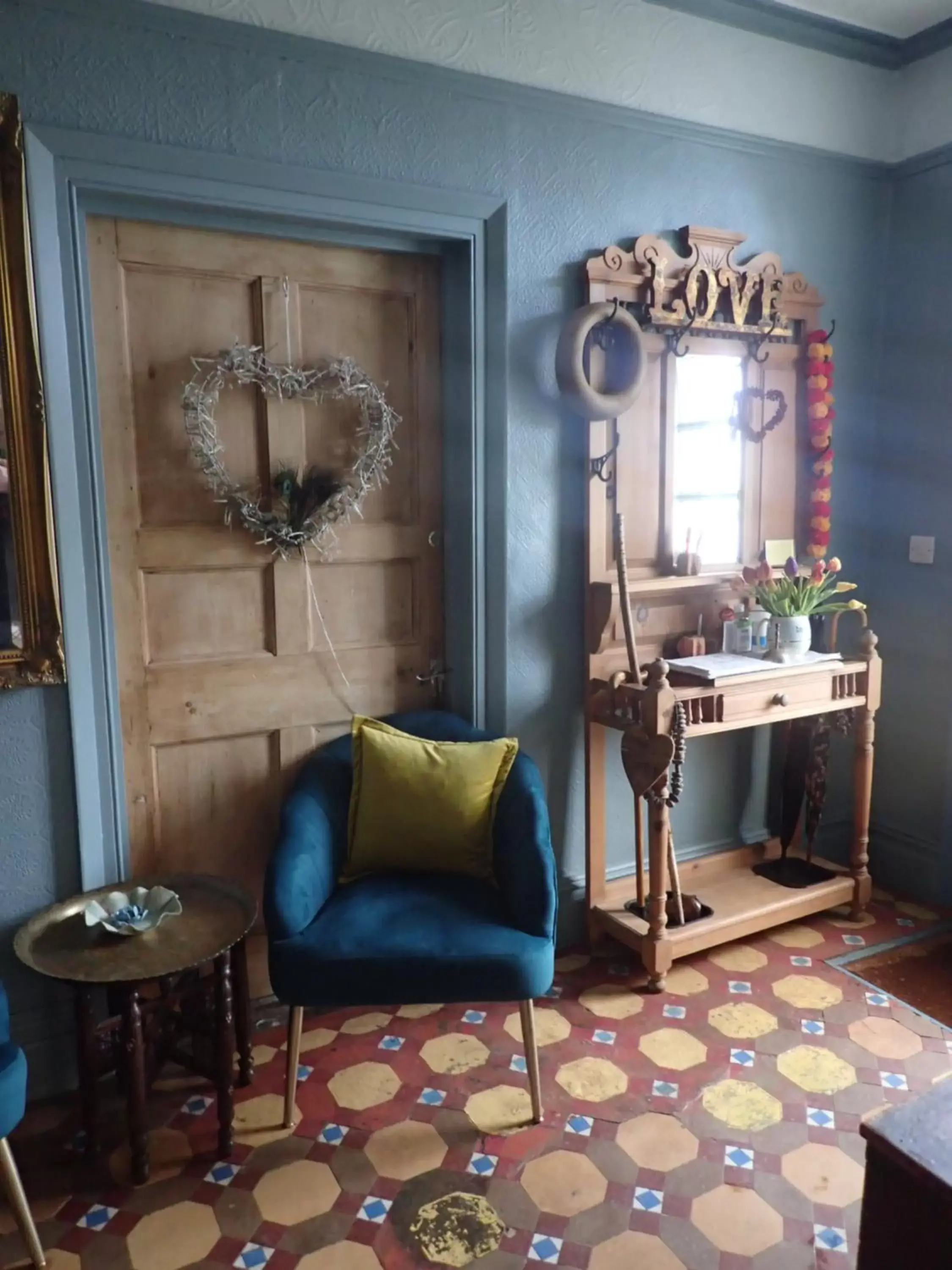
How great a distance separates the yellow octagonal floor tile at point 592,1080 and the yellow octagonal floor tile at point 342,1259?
611mm

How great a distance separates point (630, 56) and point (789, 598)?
1.59 meters

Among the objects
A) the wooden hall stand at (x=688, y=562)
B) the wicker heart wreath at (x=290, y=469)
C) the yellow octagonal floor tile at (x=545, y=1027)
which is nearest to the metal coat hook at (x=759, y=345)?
the wooden hall stand at (x=688, y=562)

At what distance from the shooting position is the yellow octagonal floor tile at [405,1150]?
1.89m

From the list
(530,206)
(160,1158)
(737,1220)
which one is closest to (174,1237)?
(160,1158)

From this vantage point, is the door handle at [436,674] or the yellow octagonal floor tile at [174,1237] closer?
the yellow octagonal floor tile at [174,1237]

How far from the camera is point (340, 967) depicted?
1897 mm

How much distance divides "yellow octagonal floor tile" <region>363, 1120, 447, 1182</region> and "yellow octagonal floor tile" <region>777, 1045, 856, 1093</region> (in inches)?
33.7

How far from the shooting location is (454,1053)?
2.28m

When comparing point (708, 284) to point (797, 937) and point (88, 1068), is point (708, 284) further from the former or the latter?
point (88, 1068)

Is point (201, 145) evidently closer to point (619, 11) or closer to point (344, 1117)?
point (619, 11)

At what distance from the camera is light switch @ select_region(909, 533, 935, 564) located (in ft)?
10.0

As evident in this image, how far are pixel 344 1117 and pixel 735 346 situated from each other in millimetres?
2405

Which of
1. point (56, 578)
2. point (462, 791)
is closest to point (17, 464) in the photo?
point (56, 578)

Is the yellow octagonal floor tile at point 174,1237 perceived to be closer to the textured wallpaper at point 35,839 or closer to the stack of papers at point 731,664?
the textured wallpaper at point 35,839
